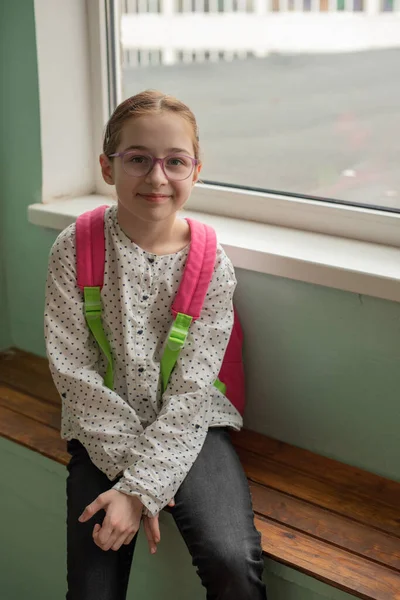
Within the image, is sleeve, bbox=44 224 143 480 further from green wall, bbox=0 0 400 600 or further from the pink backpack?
green wall, bbox=0 0 400 600

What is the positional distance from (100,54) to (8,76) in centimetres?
23

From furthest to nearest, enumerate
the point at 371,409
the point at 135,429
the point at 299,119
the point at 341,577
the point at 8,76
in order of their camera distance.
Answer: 1. the point at 8,76
2. the point at 299,119
3. the point at 371,409
4. the point at 135,429
5. the point at 341,577

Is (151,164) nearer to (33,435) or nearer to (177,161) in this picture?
(177,161)

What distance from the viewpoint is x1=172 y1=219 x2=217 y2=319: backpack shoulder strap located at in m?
1.43

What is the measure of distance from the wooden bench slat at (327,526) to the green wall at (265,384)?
9 centimetres

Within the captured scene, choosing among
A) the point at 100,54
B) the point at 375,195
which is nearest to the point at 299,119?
the point at 375,195

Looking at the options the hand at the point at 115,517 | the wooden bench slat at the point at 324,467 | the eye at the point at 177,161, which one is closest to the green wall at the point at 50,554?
the hand at the point at 115,517

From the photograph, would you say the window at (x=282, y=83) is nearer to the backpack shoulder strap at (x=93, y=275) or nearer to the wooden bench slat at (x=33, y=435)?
the backpack shoulder strap at (x=93, y=275)

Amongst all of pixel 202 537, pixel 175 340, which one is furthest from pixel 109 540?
pixel 175 340

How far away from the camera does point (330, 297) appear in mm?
1498

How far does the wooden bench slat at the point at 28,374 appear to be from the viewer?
1848 millimetres

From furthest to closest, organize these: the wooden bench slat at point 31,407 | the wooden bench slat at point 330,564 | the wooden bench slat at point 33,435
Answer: the wooden bench slat at point 31,407 → the wooden bench slat at point 33,435 → the wooden bench slat at point 330,564

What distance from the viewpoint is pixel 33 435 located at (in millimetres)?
1673

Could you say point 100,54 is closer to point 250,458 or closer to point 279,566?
point 250,458
